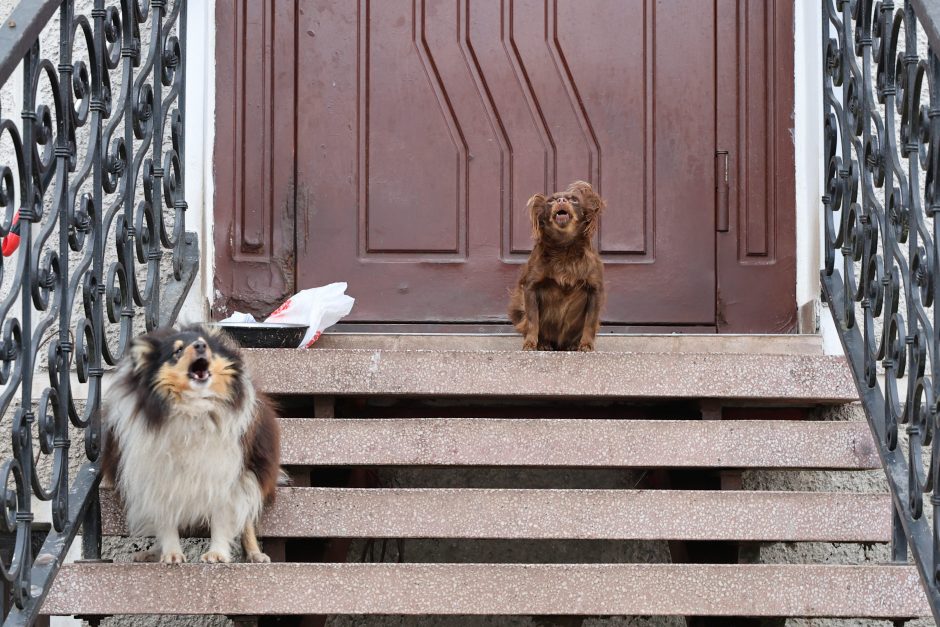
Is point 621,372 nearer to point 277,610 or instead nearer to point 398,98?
point 277,610

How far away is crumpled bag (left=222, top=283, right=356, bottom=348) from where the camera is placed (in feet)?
13.4

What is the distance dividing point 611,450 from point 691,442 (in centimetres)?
24

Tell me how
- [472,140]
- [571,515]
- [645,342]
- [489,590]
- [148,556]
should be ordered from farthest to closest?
[472,140]
[645,342]
[148,556]
[571,515]
[489,590]

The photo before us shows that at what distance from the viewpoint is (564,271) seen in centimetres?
419

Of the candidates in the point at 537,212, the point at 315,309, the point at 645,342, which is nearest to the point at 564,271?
the point at 537,212

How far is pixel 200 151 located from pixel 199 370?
5.19 ft

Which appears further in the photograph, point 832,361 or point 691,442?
point 832,361

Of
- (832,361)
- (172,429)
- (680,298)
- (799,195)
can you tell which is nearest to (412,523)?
(172,429)

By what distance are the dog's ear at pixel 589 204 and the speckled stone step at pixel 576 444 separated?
3.25ft

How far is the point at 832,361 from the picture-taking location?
144 inches

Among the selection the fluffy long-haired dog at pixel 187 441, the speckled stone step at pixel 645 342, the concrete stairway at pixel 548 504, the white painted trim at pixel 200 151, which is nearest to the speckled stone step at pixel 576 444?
the concrete stairway at pixel 548 504

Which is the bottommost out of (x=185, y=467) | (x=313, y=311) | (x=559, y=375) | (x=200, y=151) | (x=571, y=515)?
(x=571, y=515)

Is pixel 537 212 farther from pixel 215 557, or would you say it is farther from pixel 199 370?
pixel 215 557

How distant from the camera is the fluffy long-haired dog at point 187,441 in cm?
302
